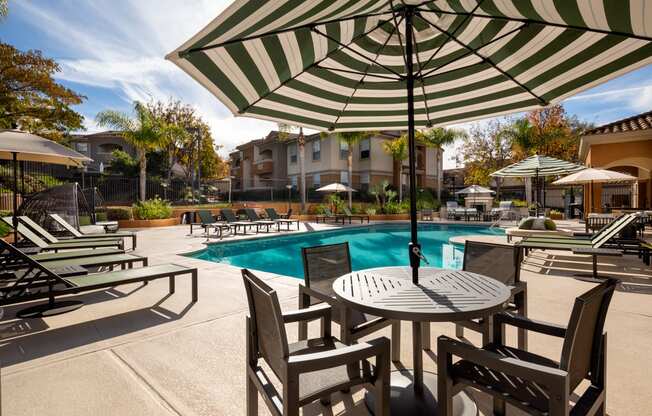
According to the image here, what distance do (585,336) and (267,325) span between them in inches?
63.7

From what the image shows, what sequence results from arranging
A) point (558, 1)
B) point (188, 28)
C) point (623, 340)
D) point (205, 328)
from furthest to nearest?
point (188, 28), point (205, 328), point (623, 340), point (558, 1)

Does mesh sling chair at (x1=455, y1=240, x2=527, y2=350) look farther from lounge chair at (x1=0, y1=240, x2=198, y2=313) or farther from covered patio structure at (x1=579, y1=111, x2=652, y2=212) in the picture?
covered patio structure at (x1=579, y1=111, x2=652, y2=212)

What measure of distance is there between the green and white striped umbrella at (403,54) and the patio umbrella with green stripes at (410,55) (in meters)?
0.01

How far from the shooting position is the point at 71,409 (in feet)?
7.03

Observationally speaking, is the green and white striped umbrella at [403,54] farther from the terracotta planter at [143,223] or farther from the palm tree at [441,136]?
the palm tree at [441,136]

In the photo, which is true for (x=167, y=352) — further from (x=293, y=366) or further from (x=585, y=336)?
(x=585, y=336)

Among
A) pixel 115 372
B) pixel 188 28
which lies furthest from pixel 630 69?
pixel 188 28

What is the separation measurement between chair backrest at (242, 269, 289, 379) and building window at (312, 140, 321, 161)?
1109 inches

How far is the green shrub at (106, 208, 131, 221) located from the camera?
15.6 metres

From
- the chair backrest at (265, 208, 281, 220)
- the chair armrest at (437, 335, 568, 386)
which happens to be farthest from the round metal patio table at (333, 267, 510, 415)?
the chair backrest at (265, 208, 281, 220)

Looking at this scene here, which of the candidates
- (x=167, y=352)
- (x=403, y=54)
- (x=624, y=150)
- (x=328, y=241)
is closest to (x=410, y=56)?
(x=403, y=54)

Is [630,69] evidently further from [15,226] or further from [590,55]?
[15,226]

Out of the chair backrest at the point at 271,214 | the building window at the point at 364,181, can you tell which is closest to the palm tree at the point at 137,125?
the chair backrest at the point at 271,214

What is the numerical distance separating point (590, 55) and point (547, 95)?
29.4 inches
